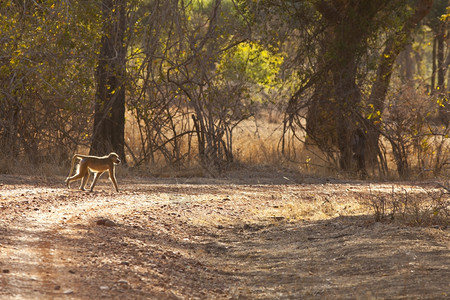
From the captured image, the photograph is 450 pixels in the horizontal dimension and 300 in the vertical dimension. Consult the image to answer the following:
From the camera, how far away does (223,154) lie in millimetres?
17922

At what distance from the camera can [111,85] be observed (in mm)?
17484

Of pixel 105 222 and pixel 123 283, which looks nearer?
pixel 123 283

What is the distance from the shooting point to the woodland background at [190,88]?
50.8ft

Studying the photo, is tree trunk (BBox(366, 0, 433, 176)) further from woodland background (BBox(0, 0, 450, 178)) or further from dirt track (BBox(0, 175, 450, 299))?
dirt track (BBox(0, 175, 450, 299))

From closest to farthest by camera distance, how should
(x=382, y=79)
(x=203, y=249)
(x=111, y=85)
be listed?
(x=203, y=249)
(x=111, y=85)
(x=382, y=79)

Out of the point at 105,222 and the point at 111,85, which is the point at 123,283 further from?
the point at 111,85

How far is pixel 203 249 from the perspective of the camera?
8.45 meters

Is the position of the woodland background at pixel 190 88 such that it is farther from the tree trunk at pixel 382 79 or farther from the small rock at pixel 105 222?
the small rock at pixel 105 222

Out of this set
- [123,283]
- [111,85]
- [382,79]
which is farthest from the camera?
[382,79]

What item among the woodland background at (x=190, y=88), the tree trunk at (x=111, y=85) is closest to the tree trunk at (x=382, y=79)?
the woodland background at (x=190, y=88)

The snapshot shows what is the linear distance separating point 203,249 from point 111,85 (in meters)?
9.66

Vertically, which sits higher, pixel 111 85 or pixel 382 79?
pixel 382 79

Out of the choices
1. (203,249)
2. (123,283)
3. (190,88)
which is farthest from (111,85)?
(123,283)

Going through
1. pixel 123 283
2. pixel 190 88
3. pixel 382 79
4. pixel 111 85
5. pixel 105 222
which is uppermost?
pixel 382 79
